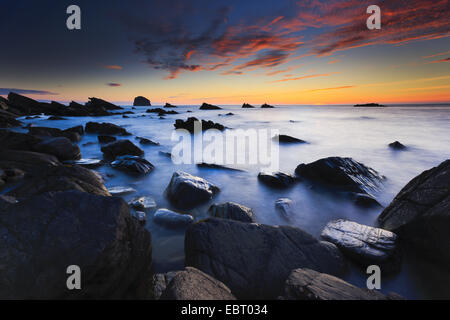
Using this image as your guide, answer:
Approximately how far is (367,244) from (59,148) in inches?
410

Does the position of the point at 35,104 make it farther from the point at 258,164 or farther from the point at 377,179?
the point at 377,179

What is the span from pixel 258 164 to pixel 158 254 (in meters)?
6.55

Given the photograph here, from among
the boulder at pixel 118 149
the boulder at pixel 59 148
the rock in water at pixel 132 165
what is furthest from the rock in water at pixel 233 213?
the boulder at pixel 59 148

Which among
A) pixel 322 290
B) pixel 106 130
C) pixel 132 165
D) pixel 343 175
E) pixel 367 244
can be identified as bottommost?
Result: pixel 367 244

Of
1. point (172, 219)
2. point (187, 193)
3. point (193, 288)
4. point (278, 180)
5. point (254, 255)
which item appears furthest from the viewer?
point (278, 180)

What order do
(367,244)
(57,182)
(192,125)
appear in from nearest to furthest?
(367,244)
(57,182)
(192,125)

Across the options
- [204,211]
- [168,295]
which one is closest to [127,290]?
[168,295]

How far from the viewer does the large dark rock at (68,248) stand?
180 cm

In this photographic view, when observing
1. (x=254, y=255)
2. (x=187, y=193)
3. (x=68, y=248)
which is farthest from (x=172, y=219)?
(x=68, y=248)

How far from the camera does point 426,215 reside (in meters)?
3.17

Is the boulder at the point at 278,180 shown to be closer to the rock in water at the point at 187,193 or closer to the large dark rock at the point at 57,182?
the rock in water at the point at 187,193

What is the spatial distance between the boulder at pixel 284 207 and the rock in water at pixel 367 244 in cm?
113

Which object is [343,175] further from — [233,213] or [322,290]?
[322,290]

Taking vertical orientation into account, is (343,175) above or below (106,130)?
below
